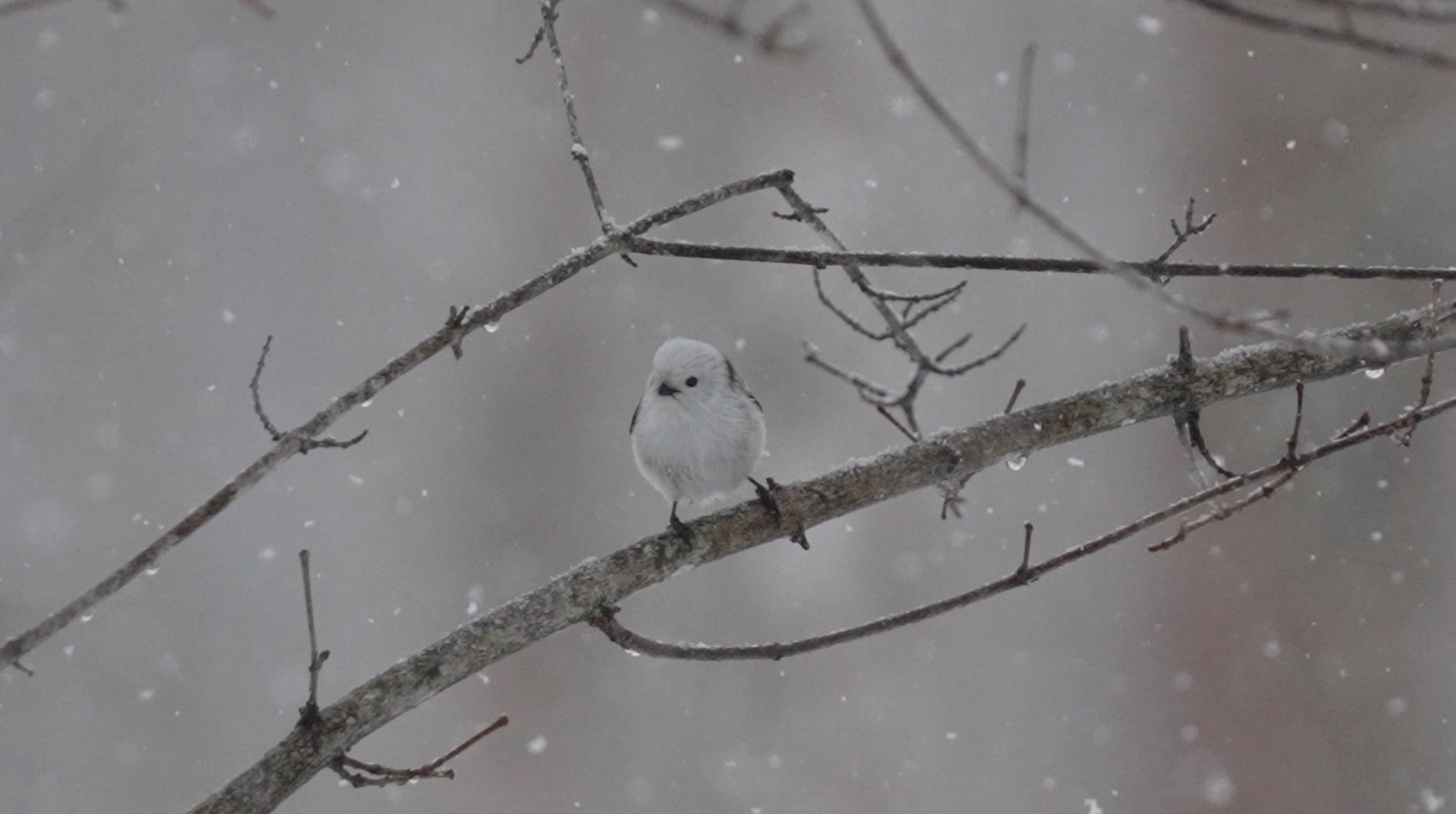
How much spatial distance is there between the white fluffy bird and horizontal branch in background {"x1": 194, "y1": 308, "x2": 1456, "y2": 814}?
0.54 metres

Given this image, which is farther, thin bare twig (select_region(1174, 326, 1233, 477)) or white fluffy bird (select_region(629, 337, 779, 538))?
white fluffy bird (select_region(629, 337, 779, 538))

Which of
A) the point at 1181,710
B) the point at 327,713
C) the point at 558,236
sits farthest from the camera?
the point at 558,236

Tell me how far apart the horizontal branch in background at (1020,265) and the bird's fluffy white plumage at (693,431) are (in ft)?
3.06

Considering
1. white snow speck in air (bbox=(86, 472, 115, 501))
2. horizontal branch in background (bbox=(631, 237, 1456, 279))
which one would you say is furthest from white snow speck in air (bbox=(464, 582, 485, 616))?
horizontal branch in background (bbox=(631, 237, 1456, 279))

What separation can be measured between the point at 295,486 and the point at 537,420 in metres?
1.84

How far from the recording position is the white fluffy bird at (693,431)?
122 inches

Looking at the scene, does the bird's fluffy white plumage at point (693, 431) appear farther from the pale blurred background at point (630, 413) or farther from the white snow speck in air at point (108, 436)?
the white snow speck in air at point (108, 436)

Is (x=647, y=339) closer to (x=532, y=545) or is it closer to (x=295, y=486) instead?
(x=532, y=545)

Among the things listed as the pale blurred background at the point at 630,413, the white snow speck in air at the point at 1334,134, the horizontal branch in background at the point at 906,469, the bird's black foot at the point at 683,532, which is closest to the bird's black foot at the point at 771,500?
the horizontal branch in background at the point at 906,469

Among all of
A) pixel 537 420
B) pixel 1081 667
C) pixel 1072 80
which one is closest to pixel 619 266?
pixel 537 420

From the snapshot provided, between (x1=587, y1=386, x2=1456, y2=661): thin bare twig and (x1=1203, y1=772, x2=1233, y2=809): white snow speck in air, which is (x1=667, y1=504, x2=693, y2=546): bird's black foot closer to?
(x1=587, y1=386, x2=1456, y2=661): thin bare twig

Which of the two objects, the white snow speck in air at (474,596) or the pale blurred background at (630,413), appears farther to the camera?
the white snow speck in air at (474,596)

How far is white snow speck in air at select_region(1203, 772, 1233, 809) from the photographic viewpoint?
24.7ft

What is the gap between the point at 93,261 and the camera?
29.5 feet
